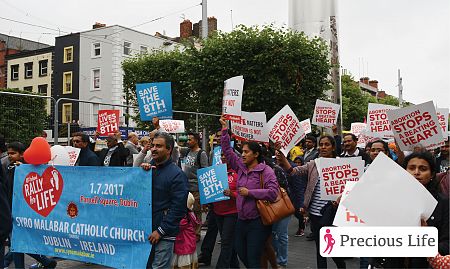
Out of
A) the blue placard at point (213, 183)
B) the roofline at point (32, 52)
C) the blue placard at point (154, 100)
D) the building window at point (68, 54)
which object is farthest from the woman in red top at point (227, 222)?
the roofline at point (32, 52)

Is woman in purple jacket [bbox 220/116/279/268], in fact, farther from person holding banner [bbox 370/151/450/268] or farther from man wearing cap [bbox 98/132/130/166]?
man wearing cap [bbox 98/132/130/166]

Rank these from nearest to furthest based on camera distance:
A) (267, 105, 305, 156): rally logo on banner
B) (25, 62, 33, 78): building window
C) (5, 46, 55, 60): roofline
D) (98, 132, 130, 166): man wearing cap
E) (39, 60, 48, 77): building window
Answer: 1. (267, 105, 305, 156): rally logo on banner
2. (98, 132, 130, 166): man wearing cap
3. (39, 60, 48, 77): building window
4. (5, 46, 55, 60): roofline
5. (25, 62, 33, 78): building window

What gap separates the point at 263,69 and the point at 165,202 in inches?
562

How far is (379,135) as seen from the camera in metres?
9.54

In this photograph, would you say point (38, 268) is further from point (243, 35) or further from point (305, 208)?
point (243, 35)

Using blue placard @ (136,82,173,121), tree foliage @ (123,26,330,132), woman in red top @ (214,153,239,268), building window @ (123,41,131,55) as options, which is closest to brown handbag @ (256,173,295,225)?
woman in red top @ (214,153,239,268)

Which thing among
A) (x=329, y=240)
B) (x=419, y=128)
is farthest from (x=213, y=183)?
(x=419, y=128)

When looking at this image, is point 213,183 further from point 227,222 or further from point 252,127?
point 252,127

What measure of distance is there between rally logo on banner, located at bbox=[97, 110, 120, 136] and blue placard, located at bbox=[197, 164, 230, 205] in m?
4.42

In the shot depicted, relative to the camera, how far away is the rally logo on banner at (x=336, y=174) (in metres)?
5.02

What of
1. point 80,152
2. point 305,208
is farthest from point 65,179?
point 305,208

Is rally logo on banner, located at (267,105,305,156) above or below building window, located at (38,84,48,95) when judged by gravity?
below

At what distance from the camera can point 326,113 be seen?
11555 millimetres

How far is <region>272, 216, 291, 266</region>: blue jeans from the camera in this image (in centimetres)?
615
